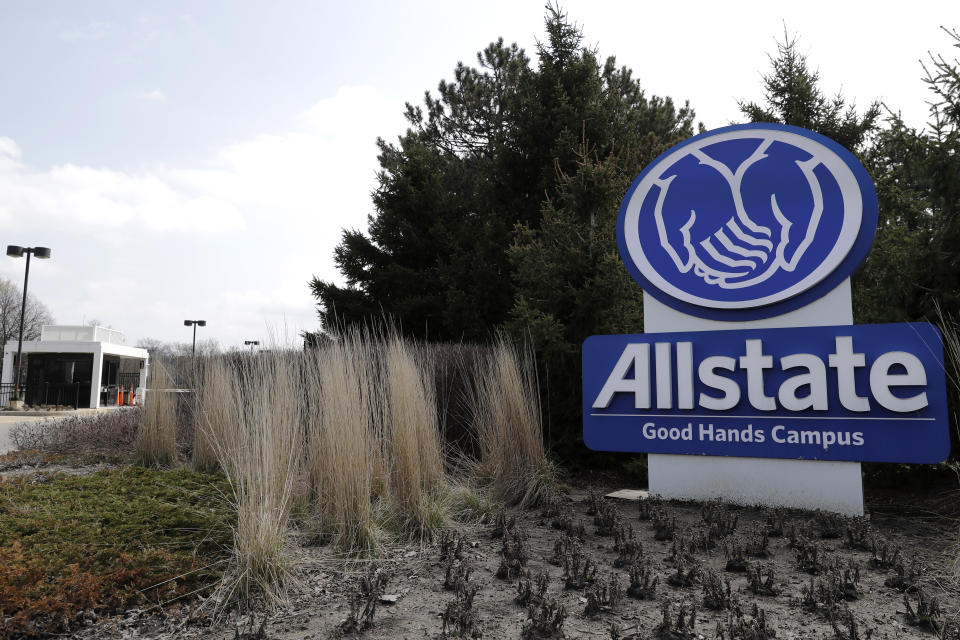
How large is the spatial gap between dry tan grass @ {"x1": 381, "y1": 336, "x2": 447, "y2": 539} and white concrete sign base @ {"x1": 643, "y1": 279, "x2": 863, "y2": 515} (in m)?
2.03

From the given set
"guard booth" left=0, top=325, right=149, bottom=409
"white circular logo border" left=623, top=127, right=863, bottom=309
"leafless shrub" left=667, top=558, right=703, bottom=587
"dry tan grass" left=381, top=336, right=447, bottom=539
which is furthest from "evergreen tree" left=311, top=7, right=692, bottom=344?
"guard booth" left=0, top=325, right=149, bottom=409

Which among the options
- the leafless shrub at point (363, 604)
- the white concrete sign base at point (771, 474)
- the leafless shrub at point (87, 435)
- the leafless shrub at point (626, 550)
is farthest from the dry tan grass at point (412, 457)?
the leafless shrub at point (87, 435)

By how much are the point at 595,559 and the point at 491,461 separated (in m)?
1.81

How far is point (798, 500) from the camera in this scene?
4430mm

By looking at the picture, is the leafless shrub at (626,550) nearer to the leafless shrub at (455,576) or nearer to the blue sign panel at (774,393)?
the leafless shrub at (455,576)

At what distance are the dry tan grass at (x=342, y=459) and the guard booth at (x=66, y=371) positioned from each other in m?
21.1

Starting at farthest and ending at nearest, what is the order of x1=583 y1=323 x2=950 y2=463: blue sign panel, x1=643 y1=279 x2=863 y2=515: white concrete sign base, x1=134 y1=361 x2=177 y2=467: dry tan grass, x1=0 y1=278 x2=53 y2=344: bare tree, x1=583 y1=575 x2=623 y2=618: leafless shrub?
x1=0 y1=278 x2=53 y2=344: bare tree < x1=134 y1=361 x2=177 y2=467: dry tan grass < x1=643 y1=279 x2=863 y2=515: white concrete sign base < x1=583 y1=323 x2=950 y2=463: blue sign panel < x1=583 y1=575 x2=623 y2=618: leafless shrub

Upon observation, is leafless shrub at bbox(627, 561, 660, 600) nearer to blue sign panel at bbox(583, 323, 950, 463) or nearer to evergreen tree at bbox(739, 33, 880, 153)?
blue sign panel at bbox(583, 323, 950, 463)

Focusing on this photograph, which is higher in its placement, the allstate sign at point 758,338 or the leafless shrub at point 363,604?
the allstate sign at point 758,338

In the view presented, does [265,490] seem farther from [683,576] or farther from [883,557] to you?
[883,557]

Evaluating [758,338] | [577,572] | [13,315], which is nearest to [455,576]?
[577,572]

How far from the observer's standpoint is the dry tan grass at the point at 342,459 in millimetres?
3311

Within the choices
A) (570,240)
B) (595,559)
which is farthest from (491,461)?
(570,240)

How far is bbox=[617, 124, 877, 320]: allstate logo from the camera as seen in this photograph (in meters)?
4.54
